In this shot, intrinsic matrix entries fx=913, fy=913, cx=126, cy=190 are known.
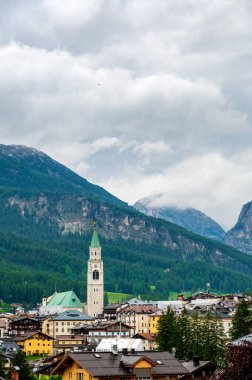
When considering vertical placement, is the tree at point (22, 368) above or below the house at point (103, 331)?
below

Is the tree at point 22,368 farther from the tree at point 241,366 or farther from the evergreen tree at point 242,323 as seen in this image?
the tree at point 241,366

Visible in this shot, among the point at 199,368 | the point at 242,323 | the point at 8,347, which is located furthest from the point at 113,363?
the point at 8,347

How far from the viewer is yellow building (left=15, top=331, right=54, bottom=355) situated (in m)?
178

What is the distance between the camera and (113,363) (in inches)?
3027

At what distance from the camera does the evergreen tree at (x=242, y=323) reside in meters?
128

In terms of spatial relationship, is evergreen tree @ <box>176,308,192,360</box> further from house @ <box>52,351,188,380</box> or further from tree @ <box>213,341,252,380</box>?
tree @ <box>213,341,252,380</box>

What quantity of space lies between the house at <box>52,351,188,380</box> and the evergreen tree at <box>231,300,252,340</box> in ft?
159

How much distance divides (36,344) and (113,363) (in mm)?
105649

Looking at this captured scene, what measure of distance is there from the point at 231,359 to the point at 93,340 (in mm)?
123160

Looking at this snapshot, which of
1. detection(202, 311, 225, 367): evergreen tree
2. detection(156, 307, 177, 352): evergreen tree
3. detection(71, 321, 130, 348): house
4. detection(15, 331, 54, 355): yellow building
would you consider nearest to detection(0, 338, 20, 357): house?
detection(15, 331, 54, 355): yellow building

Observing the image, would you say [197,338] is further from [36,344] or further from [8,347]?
[36,344]

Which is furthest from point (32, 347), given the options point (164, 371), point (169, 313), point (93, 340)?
point (164, 371)

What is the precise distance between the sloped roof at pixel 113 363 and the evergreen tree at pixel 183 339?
126 feet

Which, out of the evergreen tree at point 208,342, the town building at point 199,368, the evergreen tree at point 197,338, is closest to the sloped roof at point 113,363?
the town building at point 199,368
